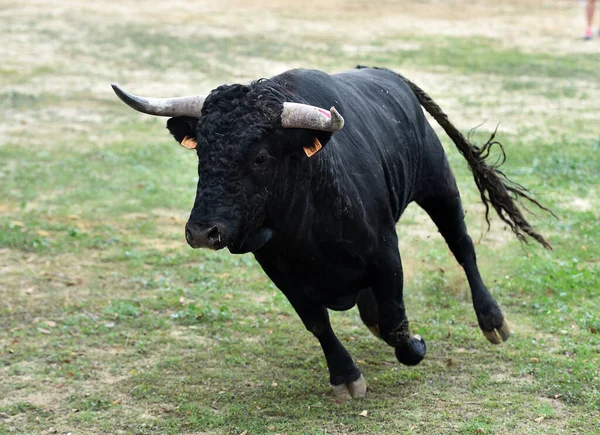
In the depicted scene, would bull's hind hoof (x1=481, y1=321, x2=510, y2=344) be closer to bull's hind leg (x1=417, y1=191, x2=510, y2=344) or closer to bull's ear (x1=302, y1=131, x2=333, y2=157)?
bull's hind leg (x1=417, y1=191, x2=510, y2=344)

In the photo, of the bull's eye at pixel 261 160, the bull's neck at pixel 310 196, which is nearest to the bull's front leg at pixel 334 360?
the bull's neck at pixel 310 196

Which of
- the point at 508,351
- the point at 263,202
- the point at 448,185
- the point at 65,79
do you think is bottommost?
the point at 65,79

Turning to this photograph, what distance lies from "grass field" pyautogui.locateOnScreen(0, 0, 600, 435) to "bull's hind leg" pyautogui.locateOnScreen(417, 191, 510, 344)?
0.20 metres

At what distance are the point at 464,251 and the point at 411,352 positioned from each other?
1549mm

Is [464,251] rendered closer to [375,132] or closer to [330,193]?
[375,132]

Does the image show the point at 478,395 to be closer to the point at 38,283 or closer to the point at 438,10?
the point at 38,283

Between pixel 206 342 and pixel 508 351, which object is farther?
pixel 206 342

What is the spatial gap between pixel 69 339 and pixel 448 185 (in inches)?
135

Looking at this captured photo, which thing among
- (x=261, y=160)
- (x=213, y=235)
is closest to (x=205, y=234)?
(x=213, y=235)

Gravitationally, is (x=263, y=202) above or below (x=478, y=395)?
above

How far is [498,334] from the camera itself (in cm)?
732

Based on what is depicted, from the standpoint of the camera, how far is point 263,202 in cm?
539

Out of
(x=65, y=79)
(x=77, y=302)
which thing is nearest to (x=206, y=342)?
(x=77, y=302)

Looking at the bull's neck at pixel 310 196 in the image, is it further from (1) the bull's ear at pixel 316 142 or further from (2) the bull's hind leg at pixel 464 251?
(2) the bull's hind leg at pixel 464 251
